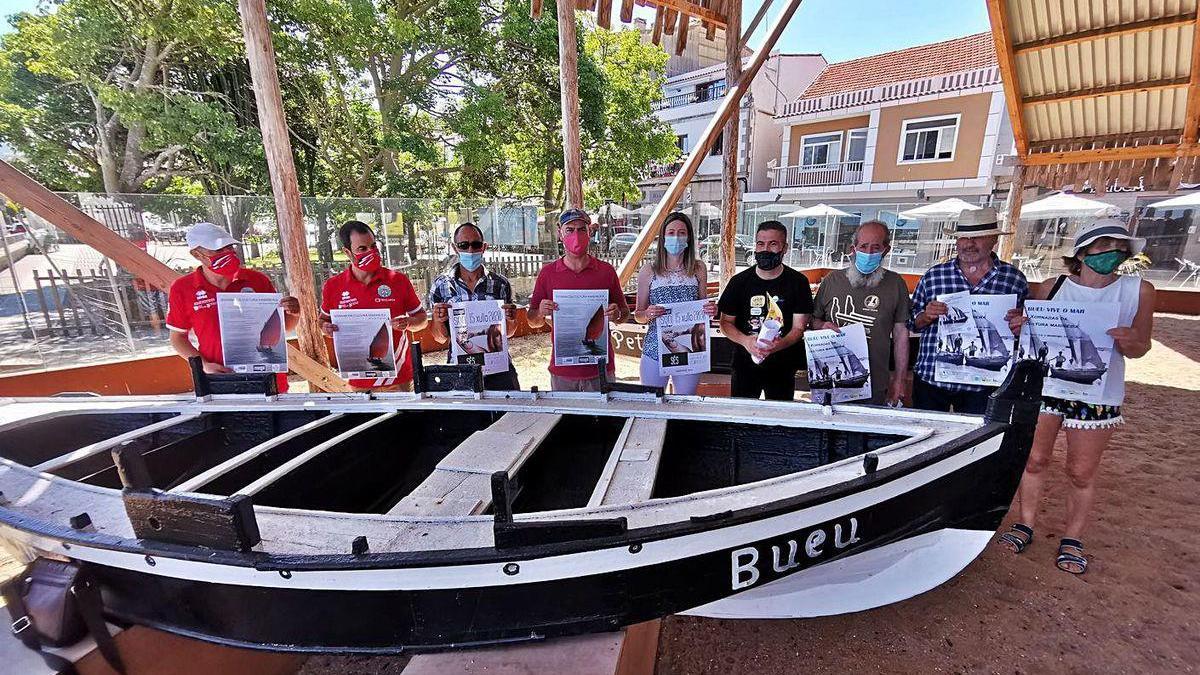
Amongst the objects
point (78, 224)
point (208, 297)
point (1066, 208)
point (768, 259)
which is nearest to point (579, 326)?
point (768, 259)

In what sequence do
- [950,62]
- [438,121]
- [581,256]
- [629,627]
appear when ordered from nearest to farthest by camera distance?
[629,627], [581,256], [438,121], [950,62]

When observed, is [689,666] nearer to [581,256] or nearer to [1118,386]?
[581,256]

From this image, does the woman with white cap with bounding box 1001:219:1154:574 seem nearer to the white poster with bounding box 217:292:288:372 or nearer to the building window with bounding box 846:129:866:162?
the white poster with bounding box 217:292:288:372

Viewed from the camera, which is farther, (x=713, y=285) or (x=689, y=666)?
(x=713, y=285)

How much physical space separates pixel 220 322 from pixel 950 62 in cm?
2439

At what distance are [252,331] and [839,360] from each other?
365 centimetres

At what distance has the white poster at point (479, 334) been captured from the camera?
3338mm

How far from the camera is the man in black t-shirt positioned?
321cm

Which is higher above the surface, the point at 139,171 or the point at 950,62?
the point at 950,62

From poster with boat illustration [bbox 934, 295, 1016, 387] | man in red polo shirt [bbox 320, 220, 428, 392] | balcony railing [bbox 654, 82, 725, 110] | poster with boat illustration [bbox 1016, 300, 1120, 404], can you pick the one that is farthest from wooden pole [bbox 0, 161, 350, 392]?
balcony railing [bbox 654, 82, 725, 110]

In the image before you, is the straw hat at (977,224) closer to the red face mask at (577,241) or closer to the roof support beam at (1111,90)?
the red face mask at (577,241)

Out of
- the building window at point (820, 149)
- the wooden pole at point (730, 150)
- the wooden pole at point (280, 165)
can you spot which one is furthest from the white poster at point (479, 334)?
the building window at point (820, 149)

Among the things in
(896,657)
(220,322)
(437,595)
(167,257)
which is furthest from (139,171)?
(896,657)

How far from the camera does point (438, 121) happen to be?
48.4 ft
